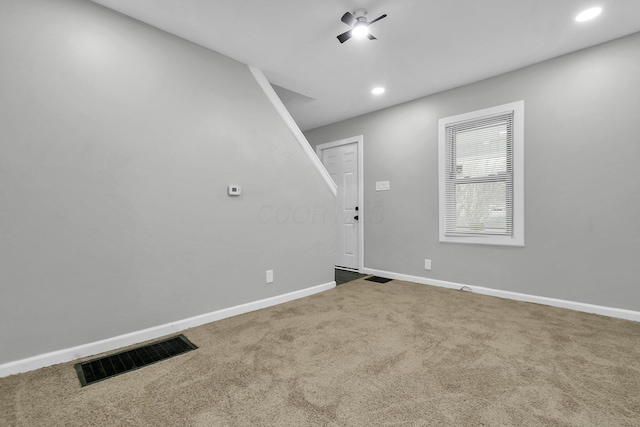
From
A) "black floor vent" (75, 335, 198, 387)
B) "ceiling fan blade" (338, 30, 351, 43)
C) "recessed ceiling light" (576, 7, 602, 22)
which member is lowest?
"black floor vent" (75, 335, 198, 387)

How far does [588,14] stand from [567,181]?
1.41 meters

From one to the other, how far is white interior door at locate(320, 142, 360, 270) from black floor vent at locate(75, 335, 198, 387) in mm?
2972

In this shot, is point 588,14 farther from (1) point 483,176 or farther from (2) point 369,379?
(2) point 369,379

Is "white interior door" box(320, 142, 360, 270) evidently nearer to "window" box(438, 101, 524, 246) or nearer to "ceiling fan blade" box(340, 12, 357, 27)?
"window" box(438, 101, 524, 246)

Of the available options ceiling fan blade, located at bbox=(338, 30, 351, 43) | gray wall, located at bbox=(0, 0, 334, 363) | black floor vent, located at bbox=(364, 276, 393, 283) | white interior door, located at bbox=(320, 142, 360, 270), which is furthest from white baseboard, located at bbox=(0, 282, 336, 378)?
ceiling fan blade, located at bbox=(338, 30, 351, 43)

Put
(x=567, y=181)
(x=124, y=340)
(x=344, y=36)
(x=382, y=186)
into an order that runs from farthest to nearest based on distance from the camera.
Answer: (x=382, y=186), (x=567, y=181), (x=344, y=36), (x=124, y=340)

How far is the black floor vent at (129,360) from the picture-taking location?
1.71 meters

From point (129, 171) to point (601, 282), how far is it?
164 inches

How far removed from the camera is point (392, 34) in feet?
8.00

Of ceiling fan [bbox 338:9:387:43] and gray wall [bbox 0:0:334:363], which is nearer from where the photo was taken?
gray wall [bbox 0:0:334:363]

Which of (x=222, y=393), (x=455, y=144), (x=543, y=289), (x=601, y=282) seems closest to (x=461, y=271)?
(x=543, y=289)

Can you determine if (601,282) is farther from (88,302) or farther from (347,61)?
(88,302)

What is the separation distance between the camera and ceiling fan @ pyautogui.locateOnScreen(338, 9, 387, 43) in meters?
2.12

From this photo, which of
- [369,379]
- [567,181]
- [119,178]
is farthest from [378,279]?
[119,178]
